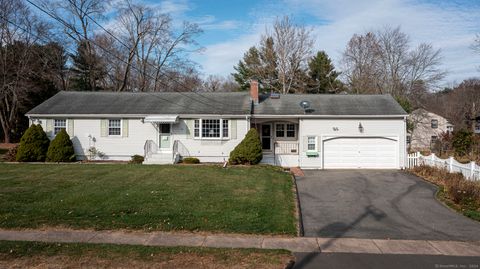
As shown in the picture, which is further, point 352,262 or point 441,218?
point 441,218

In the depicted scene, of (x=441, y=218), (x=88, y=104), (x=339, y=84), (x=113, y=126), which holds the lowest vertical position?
(x=441, y=218)

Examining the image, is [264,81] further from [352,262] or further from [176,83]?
[352,262]

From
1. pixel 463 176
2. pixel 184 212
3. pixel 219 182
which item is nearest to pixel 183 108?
pixel 219 182

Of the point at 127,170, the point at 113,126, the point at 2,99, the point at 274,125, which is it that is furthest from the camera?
the point at 2,99

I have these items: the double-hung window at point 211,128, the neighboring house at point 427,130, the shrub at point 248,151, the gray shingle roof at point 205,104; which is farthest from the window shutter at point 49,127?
the neighboring house at point 427,130

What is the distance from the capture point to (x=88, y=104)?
22359 mm

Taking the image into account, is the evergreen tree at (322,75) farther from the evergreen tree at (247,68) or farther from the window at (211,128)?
the window at (211,128)

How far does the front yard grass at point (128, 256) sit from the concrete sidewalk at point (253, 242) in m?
0.45

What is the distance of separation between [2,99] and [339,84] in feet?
116

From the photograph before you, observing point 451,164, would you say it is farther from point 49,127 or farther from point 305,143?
point 49,127

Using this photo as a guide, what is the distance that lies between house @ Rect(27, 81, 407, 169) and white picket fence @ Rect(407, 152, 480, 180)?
0.66 m

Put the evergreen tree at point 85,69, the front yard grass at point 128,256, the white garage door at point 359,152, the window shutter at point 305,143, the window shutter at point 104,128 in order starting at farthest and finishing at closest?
1. the evergreen tree at point 85,69
2. the window shutter at point 104,128
3. the window shutter at point 305,143
4. the white garage door at point 359,152
5. the front yard grass at point 128,256

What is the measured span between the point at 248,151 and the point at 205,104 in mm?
5083

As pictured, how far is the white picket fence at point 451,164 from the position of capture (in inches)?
550
